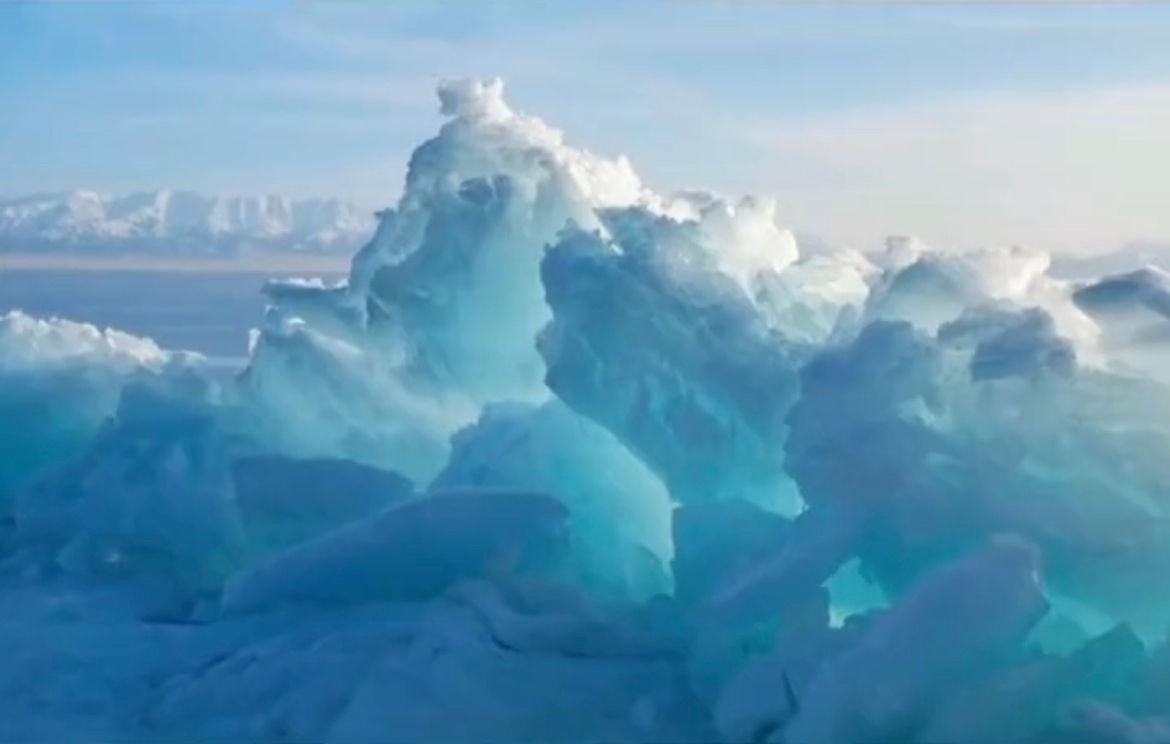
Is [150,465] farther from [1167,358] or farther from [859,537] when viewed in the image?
[1167,358]

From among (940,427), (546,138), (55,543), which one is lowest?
(55,543)

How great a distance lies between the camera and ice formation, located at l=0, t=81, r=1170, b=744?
5.63 metres

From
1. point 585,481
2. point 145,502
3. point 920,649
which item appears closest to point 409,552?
point 585,481

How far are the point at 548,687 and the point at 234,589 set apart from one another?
5.07 ft

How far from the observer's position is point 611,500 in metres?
7.25

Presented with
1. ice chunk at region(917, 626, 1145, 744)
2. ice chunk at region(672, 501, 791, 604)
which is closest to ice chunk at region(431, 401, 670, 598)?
ice chunk at region(672, 501, 791, 604)

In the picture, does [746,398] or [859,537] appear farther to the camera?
[746,398]

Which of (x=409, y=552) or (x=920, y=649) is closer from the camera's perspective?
(x=920, y=649)

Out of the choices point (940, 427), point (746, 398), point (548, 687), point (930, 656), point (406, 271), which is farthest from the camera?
point (406, 271)

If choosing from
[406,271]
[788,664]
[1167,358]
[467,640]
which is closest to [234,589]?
[467,640]

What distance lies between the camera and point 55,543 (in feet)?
27.0

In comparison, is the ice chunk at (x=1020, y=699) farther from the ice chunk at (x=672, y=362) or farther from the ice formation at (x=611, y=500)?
the ice chunk at (x=672, y=362)

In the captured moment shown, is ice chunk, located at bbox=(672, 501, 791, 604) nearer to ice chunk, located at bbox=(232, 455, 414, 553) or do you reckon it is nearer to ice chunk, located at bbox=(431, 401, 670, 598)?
ice chunk, located at bbox=(431, 401, 670, 598)

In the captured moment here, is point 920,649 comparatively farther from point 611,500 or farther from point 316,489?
point 316,489
